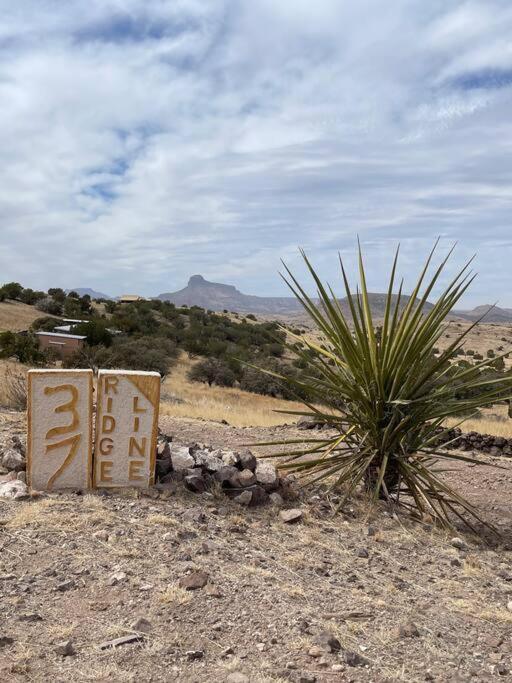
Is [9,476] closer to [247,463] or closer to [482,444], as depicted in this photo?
[247,463]

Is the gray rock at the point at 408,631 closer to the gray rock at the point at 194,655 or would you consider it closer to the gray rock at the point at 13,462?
the gray rock at the point at 194,655

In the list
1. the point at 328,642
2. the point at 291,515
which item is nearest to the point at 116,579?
the point at 328,642

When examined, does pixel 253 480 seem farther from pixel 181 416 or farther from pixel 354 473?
pixel 181 416

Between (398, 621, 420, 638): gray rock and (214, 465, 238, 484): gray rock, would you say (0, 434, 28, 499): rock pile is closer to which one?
(214, 465, 238, 484): gray rock

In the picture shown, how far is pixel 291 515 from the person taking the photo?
5.65 m

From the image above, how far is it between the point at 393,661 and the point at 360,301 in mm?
3876

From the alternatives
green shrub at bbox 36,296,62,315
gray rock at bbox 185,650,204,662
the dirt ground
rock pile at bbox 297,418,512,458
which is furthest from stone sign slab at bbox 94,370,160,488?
green shrub at bbox 36,296,62,315

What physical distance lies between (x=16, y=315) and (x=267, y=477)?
40.7 meters

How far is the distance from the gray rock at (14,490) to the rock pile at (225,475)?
1254 millimetres

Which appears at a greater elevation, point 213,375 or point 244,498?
point 244,498

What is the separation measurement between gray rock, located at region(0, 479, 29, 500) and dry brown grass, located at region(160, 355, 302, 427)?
5565mm

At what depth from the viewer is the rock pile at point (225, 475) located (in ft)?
19.7

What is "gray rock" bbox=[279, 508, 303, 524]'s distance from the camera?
5617 mm

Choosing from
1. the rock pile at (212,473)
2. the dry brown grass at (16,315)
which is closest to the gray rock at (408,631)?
the rock pile at (212,473)
